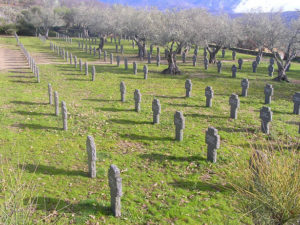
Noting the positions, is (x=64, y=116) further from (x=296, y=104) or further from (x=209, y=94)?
(x=296, y=104)

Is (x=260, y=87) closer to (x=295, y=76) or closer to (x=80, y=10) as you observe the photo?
(x=295, y=76)

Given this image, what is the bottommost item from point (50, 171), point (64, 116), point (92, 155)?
point (50, 171)

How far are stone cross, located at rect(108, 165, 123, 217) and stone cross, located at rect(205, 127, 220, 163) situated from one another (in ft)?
11.8

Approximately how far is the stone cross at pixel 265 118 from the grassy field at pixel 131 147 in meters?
0.28

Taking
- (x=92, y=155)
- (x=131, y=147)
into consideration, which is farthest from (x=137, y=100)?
(x=92, y=155)

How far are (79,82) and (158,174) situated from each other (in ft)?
44.8

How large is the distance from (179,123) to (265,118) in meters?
3.57

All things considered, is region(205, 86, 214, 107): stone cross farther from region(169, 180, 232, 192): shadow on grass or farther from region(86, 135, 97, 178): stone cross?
region(86, 135, 97, 178): stone cross

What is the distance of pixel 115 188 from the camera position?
6.05 meters

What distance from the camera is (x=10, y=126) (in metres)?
11.0

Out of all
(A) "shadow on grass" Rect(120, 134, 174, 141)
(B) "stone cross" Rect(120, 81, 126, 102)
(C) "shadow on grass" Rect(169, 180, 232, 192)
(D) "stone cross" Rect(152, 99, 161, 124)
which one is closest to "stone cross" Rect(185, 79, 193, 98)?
(B) "stone cross" Rect(120, 81, 126, 102)

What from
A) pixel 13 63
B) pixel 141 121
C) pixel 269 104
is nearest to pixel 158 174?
pixel 141 121

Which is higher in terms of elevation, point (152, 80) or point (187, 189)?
point (152, 80)

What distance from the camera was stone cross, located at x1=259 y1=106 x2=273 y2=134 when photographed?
35.1 feet
